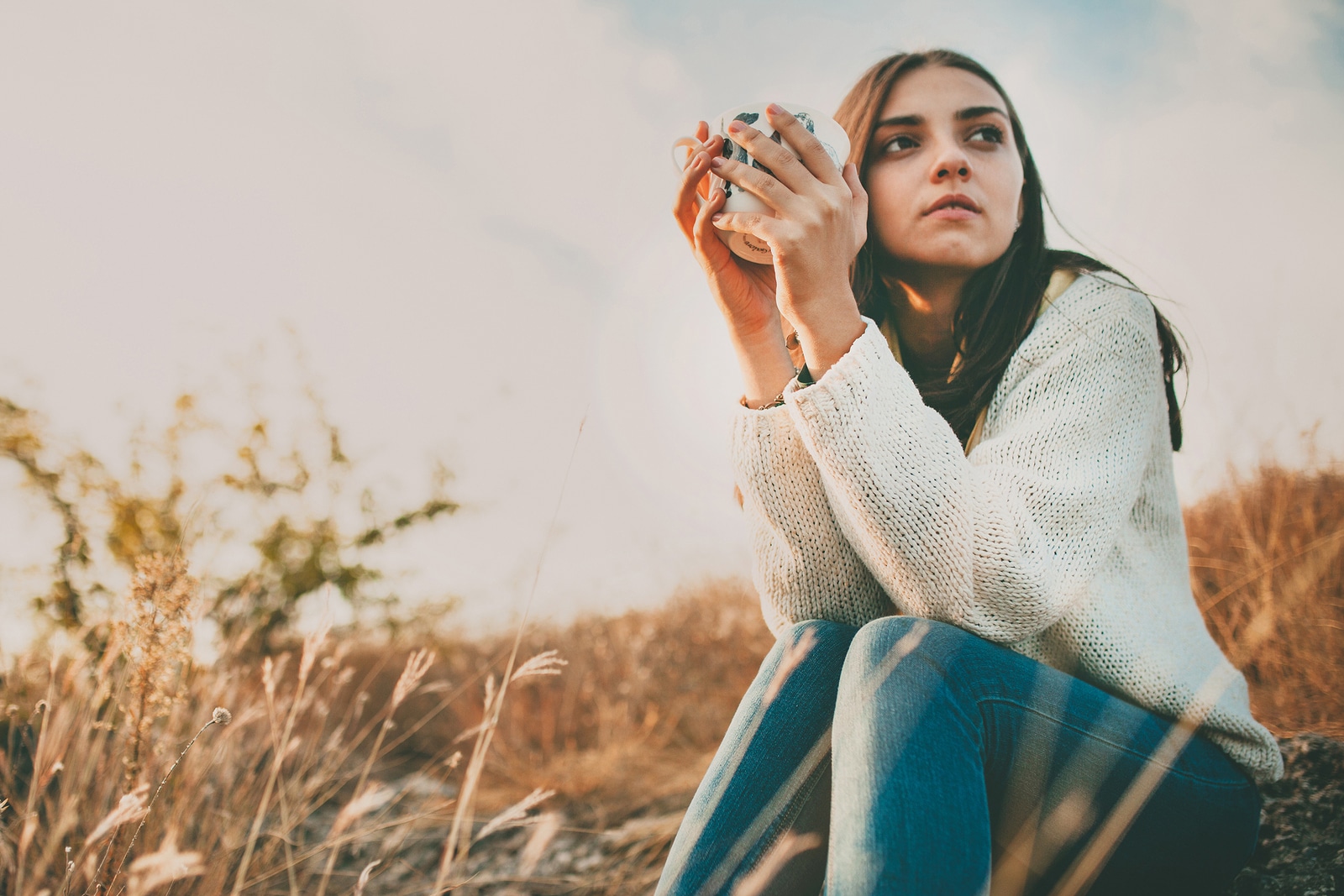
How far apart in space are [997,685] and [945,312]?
914mm

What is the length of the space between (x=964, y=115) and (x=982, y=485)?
2.96 feet

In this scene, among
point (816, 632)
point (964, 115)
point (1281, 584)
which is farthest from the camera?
point (1281, 584)

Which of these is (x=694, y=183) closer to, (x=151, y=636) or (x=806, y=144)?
(x=806, y=144)

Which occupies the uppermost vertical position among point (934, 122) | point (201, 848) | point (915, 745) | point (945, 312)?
point (934, 122)

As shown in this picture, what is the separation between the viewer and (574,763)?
10.1ft

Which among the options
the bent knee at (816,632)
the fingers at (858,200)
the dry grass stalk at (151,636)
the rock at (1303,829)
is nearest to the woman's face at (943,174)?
the fingers at (858,200)

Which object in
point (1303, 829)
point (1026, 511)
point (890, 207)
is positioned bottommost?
point (1303, 829)

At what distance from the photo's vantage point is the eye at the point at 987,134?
4.77ft

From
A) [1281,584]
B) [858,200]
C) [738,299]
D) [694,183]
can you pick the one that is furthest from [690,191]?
[1281,584]

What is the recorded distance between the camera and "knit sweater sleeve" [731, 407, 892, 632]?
1.17m

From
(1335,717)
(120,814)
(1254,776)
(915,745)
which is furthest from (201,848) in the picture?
(1335,717)

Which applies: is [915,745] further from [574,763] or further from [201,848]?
[574,763]

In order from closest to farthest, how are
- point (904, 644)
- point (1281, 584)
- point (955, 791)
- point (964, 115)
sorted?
1. point (955, 791)
2. point (904, 644)
3. point (964, 115)
4. point (1281, 584)

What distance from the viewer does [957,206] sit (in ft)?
4.48
